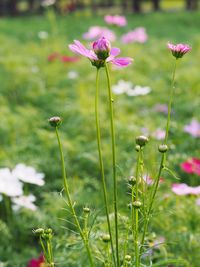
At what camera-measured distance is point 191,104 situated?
3.73 m

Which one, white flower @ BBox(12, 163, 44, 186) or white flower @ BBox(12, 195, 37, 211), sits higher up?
white flower @ BBox(12, 163, 44, 186)

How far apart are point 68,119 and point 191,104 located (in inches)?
37.2

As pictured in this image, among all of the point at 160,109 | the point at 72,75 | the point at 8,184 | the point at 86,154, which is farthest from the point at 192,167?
the point at 72,75

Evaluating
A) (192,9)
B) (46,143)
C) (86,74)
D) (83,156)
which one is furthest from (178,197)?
(192,9)

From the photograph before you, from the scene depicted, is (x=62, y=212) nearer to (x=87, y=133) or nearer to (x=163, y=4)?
(x=87, y=133)

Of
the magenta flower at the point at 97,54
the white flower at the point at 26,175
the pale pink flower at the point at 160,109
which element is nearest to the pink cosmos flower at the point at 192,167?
the white flower at the point at 26,175

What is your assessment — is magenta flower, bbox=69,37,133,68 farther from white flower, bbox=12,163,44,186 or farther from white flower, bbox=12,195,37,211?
white flower, bbox=12,195,37,211

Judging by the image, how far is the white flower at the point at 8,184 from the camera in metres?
1.76

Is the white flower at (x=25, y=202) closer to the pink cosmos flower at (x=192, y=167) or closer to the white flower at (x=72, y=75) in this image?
the pink cosmos flower at (x=192, y=167)

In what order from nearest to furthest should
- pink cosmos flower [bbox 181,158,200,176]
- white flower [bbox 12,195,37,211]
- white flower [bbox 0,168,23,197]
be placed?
white flower [bbox 0,168,23,197], white flower [bbox 12,195,37,211], pink cosmos flower [bbox 181,158,200,176]

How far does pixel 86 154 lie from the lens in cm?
267

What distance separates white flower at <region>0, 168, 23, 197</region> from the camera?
176 cm

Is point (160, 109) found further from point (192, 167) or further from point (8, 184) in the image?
point (8, 184)

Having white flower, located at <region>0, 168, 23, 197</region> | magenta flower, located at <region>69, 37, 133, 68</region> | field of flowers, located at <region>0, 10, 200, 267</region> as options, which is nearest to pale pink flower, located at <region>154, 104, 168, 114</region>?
field of flowers, located at <region>0, 10, 200, 267</region>
